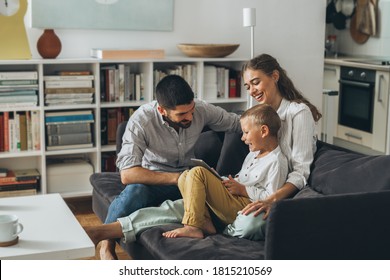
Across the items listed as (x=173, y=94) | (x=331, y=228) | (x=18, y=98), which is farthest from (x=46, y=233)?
(x=18, y=98)

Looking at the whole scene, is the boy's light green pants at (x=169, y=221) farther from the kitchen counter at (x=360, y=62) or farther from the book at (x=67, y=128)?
the kitchen counter at (x=360, y=62)

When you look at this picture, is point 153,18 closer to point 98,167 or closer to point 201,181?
point 98,167

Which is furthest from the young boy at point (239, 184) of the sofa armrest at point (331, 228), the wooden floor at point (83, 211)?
the wooden floor at point (83, 211)

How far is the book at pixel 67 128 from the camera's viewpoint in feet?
14.3

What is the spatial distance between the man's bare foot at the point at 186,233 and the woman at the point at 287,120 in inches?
8.0

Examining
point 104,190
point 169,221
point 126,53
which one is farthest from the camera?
point 126,53

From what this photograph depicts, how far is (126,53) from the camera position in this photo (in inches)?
176

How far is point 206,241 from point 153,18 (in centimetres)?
250

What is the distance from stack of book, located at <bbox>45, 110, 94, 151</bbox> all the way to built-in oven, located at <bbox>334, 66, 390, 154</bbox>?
2757 mm

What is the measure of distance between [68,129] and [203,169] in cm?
186

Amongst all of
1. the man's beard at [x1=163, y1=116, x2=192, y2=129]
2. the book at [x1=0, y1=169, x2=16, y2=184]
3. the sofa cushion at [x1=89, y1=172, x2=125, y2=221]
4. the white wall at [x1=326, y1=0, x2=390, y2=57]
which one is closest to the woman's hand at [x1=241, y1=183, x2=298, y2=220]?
the man's beard at [x1=163, y1=116, x2=192, y2=129]

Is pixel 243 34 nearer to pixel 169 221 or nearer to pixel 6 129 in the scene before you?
pixel 6 129

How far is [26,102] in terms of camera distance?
14.0ft

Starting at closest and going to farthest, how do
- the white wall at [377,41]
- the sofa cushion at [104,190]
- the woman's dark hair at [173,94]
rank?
the woman's dark hair at [173,94] < the sofa cushion at [104,190] < the white wall at [377,41]
